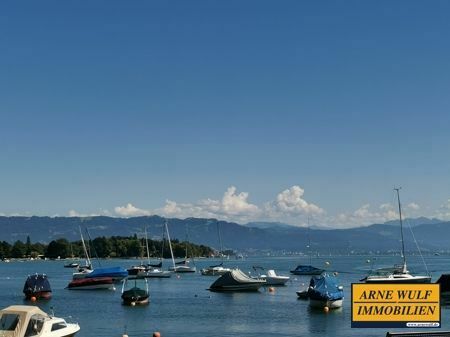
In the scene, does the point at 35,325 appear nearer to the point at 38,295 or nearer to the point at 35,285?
the point at 38,295

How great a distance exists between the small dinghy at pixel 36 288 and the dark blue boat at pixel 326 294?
42.5 m

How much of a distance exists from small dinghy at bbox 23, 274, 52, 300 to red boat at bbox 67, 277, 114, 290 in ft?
57.9

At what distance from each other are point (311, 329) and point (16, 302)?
5200cm

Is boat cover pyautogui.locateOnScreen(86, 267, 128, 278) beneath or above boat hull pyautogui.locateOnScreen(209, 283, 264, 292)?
above

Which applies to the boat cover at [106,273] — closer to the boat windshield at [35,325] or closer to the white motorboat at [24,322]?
the white motorboat at [24,322]

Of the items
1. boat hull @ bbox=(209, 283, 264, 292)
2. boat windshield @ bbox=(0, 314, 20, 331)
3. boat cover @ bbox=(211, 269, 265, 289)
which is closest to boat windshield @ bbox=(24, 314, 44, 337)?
boat windshield @ bbox=(0, 314, 20, 331)

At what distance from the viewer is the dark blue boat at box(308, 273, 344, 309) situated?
87688 mm

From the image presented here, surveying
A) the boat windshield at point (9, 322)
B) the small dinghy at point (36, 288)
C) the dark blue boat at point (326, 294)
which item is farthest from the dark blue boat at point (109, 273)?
the boat windshield at point (9, 322)

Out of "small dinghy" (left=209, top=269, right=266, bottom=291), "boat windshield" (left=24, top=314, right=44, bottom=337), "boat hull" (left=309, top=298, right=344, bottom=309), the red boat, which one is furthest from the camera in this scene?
the red boat

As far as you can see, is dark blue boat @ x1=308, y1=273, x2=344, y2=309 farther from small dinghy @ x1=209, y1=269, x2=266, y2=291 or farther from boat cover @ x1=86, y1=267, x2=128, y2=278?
boat cover @ x1=86, y1=267, x2=128, y2=278

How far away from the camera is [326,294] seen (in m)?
88.1

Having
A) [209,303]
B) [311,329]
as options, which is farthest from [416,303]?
[209,303]

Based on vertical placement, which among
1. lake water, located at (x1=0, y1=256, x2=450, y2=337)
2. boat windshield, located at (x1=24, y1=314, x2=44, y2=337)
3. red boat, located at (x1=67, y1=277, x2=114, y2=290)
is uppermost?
boat windshield, located at (x1=24, y1=314, x2=44, y2=337)

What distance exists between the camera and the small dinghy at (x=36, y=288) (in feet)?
355
